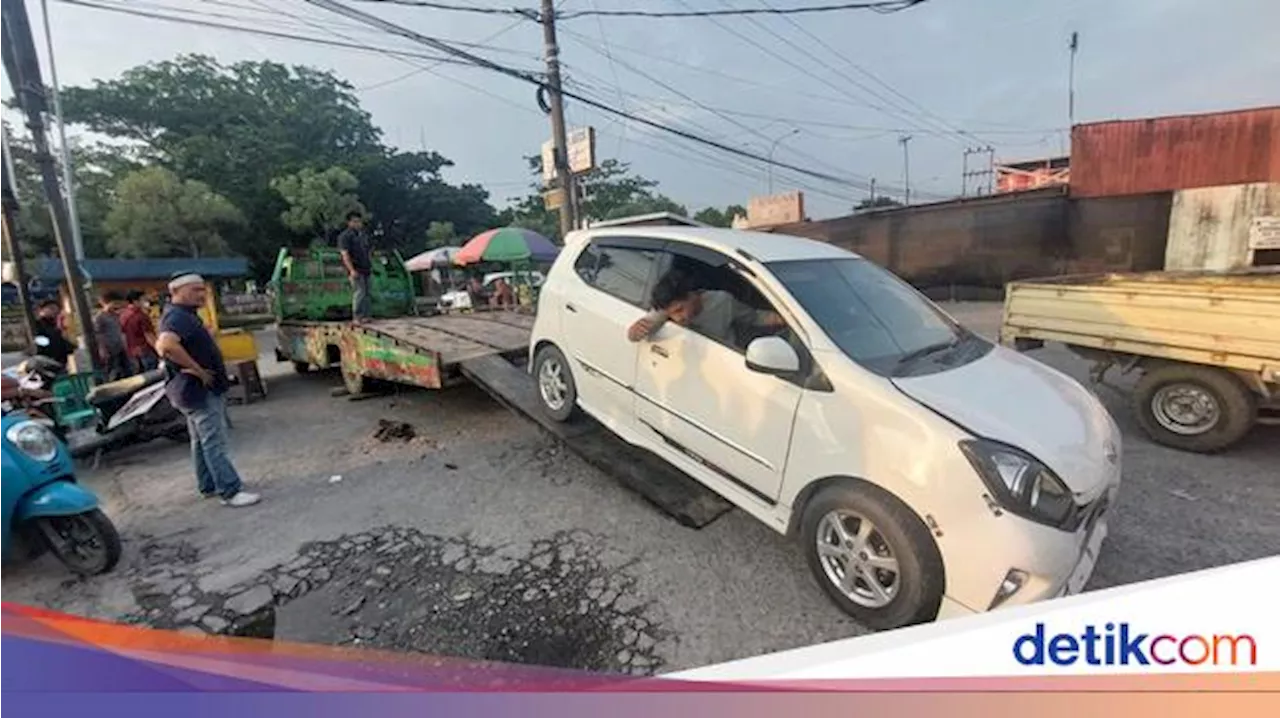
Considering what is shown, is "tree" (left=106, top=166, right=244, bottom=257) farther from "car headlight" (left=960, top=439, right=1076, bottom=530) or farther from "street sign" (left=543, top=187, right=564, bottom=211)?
"car headlight" (left=960, top=439, right=1076, bottom=530)

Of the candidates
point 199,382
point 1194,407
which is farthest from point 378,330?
point 1194,407

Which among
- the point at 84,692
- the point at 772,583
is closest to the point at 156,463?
the point at 84,692

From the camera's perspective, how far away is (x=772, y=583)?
3.11 metres

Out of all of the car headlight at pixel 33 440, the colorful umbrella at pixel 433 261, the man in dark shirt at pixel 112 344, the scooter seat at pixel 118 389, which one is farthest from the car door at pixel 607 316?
the colorful umbrella at pixel 433 261

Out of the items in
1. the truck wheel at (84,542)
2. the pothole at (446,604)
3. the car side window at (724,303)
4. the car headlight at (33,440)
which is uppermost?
the car side window at (724,303)

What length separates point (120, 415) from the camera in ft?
18.6

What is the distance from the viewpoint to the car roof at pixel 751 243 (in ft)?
11.4

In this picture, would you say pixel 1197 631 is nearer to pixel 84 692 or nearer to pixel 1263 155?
pixel 84 692

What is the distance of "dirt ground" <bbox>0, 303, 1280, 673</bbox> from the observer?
281 centimetres

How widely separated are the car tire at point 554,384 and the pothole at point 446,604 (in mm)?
1132

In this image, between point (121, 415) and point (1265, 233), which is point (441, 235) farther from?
point (1265, 233)

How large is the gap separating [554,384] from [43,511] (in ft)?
10.2

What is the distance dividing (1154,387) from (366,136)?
4690cm

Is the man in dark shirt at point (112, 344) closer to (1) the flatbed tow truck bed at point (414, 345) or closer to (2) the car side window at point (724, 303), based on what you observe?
(1) the flatbed tow truck bed at point (414, 345)
